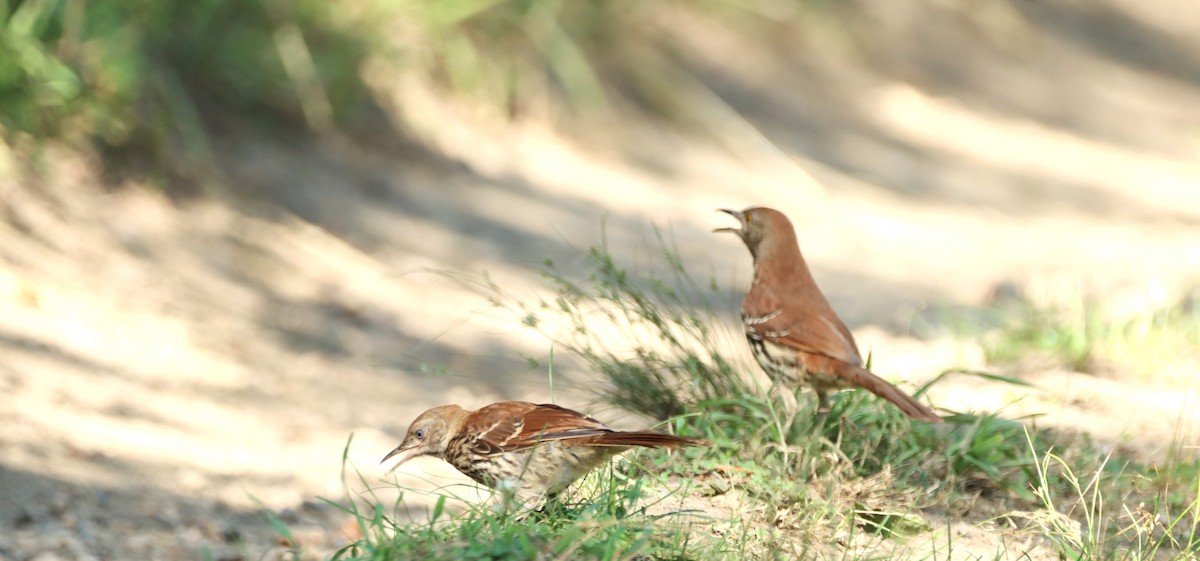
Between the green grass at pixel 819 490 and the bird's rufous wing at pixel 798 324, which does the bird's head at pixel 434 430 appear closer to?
the green grass at pixel 819 490

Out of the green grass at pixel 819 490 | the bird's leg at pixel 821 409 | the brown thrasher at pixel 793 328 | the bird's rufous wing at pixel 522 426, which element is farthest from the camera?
the bird's leg at pixel 821 409

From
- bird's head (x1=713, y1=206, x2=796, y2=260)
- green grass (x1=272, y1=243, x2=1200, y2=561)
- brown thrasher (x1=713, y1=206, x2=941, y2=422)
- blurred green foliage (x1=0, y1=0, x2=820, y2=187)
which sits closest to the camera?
green grass (x1=272, y1=243, x2=1200, y2=561)

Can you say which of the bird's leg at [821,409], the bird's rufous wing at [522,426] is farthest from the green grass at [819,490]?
the bird's rufous wing at [522,426]

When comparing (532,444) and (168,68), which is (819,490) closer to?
(532,444)

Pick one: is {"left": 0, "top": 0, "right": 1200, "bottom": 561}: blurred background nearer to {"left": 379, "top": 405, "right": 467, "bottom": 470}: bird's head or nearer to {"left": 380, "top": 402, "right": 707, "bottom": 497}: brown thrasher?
{"left": 379, "top": 405, "right": 467, "bottom": 470}: bird's head

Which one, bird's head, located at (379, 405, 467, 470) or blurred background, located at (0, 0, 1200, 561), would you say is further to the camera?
blurred background, located at (0, 0, 1200, 561)

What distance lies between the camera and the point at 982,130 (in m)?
10.5

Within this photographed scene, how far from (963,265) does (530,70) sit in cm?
301

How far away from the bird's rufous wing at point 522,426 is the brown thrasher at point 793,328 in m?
0.63

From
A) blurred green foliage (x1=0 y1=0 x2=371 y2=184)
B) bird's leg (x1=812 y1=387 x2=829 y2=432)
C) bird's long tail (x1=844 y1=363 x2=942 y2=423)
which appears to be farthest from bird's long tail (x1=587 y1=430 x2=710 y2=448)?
blurred green foliage (x1=0 y1=0 x2=371 y2=184)

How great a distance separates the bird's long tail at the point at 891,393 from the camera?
120 inches

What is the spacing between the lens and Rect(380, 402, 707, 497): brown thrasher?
2848mm

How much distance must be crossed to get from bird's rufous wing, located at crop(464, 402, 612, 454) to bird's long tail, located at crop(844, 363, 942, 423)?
2.20 feet

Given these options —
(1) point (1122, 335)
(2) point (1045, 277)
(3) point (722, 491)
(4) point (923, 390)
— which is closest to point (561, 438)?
(3) point (722, 491)
